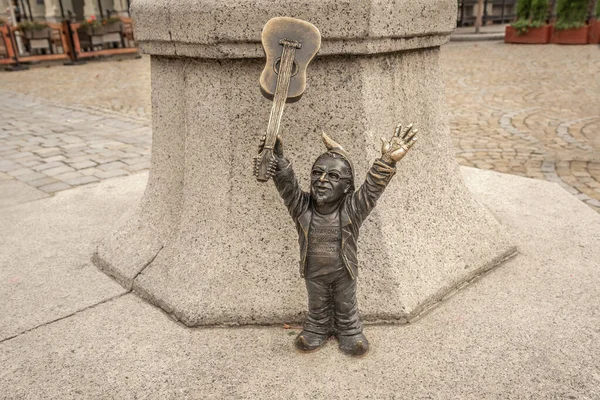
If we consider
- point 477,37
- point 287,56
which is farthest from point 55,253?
point 477,37

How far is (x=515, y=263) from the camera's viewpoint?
9.89ft

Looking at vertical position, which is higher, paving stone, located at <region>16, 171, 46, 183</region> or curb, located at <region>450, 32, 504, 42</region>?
curb, located at <region>450, 32, 504, 42</region>

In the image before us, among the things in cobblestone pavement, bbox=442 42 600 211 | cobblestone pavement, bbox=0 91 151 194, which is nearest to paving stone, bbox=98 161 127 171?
cobblestone pavement, bbox=0 91 151 194

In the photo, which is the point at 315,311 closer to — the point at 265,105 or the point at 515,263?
the point at 265,105

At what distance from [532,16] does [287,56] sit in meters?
17.8

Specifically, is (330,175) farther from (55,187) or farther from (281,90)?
(55,187)

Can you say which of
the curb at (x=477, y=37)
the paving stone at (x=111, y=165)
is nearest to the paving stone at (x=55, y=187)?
the paving stone at (x=111, y=165)

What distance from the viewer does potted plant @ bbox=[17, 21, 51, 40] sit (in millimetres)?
16094

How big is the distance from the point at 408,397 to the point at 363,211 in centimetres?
75

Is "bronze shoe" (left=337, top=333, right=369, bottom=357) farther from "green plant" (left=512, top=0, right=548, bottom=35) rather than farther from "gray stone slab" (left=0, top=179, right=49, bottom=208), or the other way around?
"green plant" (left=512, top=0, right=548, bottom=35)

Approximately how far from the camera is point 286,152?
2.50 m

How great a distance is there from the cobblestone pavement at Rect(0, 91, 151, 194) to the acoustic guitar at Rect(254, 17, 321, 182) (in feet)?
11.5

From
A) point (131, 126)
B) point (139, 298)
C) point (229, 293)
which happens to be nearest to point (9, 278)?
point (139, 298)

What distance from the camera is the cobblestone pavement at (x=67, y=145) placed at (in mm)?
5273
